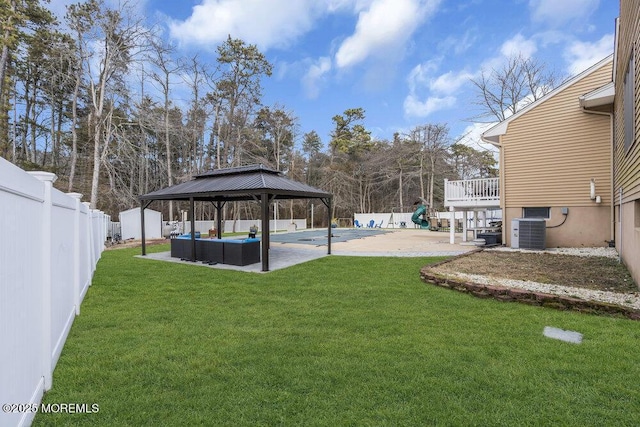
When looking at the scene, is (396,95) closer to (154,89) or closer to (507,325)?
(154,89)

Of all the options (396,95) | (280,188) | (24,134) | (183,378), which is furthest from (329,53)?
(183,378)

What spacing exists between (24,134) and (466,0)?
25.6 m

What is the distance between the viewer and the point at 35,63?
58.6 ft

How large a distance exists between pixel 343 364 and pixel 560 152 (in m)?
10.9

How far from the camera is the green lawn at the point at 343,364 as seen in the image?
2.19 m

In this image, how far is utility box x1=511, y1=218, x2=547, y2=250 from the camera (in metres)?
9.85

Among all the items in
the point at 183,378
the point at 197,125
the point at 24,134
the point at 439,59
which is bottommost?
the point at 183,378

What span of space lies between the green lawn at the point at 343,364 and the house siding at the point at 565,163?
754 centimetres

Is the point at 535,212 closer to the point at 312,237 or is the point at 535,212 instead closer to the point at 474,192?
the point at 474,192

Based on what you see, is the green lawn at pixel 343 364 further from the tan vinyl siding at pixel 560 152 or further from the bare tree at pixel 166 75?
the bare tree at pixel 166 75

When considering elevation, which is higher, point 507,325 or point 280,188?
point 280,188

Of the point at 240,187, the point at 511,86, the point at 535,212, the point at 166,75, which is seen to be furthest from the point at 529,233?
the point at 166,75

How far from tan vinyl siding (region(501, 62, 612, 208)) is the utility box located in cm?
102

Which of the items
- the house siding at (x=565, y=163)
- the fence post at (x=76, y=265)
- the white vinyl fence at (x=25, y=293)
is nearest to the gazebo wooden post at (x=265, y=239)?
the fence post at (x=76, y=265)
